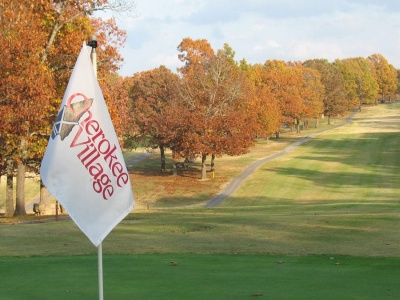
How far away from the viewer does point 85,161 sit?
7.38 metres

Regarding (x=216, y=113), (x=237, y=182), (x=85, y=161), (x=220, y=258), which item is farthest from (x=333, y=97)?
(x=85, y=161)

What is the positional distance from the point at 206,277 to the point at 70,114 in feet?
18.3

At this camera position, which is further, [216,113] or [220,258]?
[216,113]

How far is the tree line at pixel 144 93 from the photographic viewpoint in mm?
29578

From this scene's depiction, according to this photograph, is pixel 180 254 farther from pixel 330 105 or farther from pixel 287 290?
pixel 330 105

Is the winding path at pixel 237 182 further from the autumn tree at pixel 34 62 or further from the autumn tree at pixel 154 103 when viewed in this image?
the autumn tree at pixel 34 62

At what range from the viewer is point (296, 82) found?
121312 mm

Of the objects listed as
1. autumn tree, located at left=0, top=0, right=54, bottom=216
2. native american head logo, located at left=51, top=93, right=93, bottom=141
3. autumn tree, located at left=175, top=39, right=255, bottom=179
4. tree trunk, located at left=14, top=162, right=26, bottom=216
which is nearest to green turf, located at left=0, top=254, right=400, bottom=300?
native american head logo, located at left=51, top=93, right=93, bottom=141

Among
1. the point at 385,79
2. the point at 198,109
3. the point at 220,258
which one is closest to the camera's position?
the point at 220,258

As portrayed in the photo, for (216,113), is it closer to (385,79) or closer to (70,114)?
(70,114)

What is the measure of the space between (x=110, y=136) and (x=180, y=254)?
31.1 feet

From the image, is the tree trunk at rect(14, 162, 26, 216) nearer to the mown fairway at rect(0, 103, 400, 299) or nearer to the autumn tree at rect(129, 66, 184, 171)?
the mown fairway at rect(0, 103, 400, 299)

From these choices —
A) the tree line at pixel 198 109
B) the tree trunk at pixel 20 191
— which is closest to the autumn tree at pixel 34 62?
the tree trunk at pixel 20 191

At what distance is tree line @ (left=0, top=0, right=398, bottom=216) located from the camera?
97.0ft
